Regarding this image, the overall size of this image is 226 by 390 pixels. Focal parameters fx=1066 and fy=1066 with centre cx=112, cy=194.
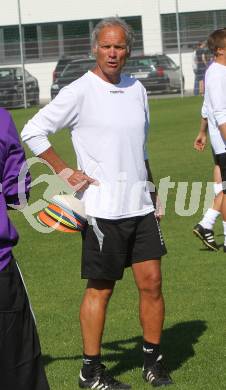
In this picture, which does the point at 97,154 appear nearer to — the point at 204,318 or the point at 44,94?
the point at 204,318

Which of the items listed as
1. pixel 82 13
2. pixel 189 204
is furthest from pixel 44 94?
pixel 189 204

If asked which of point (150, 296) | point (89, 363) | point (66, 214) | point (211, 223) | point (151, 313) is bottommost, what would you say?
point (211, 223)

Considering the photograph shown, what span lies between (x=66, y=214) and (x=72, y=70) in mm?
28120

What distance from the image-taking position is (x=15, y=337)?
456cm

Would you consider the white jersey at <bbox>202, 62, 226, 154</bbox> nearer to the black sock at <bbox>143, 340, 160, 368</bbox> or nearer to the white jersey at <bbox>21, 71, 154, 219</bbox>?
the white jersey at <bbox>21, 71, 154, 219</bbox>

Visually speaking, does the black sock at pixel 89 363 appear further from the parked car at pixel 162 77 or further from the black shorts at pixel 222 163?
the parked car at pixel 162 77

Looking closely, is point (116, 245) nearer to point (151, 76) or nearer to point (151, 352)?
point (151, 352)

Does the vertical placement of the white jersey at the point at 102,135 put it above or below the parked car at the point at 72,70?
above

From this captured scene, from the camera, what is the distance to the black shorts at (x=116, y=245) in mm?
6156

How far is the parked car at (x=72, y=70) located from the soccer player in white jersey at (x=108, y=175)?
27299 millimetres

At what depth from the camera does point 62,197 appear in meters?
6.20

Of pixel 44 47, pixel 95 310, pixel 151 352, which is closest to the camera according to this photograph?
pixel 95 310

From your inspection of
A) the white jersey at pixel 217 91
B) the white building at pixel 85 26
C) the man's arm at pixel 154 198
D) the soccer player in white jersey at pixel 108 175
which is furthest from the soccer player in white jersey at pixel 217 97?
the white building at pixel 85 26

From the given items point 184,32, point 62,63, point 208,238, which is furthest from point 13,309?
point 184,32
